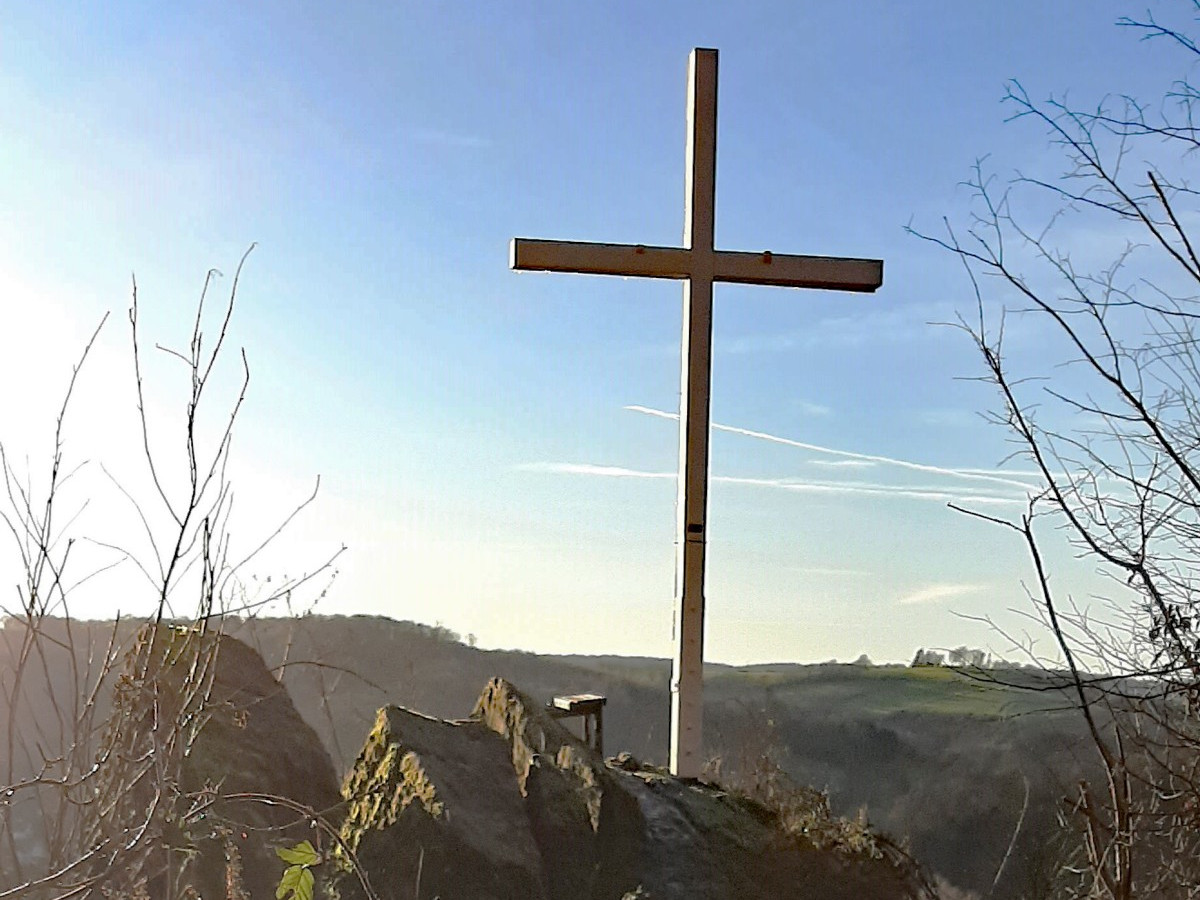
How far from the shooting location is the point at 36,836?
2.81 meters

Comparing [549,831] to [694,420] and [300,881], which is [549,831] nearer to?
[694,420]

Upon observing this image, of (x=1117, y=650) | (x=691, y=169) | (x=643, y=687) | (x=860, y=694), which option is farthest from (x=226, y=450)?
(x=860, y=694)

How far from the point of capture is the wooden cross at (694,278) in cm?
375

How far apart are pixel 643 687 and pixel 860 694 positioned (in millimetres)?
962

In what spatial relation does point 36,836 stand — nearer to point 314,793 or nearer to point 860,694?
point 314,793

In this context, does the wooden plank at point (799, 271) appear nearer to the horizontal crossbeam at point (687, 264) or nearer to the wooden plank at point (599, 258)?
the horizontal crossbeam at point (687, 264)

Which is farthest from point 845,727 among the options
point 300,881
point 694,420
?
point 300,881

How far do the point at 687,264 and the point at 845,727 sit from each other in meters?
2.08

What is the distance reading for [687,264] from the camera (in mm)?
3912

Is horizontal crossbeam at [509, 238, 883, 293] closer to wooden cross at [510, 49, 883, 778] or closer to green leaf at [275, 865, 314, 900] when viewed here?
wooden cross at [510, 49, 883, 778]

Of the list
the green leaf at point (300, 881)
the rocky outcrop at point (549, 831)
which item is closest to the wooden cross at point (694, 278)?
the rocky outcrop at point (549, 831)

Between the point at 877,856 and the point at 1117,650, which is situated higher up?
the point at 1117,650

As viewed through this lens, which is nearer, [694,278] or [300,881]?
[300,881]

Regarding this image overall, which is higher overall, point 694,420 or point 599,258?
point 599,258
